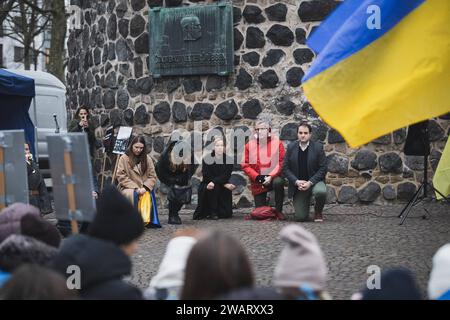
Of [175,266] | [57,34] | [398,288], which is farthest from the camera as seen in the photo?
[57,34]

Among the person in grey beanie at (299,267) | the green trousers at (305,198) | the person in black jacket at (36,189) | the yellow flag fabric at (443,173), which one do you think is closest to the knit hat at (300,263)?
the person in grey beanie at (299,267)

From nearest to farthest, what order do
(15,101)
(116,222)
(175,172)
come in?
(116,222) < (175,172) < (15,101)

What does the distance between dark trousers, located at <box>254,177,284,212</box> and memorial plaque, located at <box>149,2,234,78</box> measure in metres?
2.32

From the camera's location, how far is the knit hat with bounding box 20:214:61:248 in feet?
15.7

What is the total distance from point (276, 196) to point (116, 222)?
7.97 meters

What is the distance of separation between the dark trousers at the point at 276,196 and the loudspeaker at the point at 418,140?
6.69ft

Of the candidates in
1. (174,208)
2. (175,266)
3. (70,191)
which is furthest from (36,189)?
(175,266)

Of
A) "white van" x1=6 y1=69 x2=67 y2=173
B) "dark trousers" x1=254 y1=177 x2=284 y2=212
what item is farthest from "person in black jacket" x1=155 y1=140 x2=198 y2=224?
"white van" x1=6 y1=69 x2=67 y2=173

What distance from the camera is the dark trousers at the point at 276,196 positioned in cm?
1213

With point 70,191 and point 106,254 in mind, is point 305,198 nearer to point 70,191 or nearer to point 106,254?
point 70,191

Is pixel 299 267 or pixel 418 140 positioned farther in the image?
pixel 418 140

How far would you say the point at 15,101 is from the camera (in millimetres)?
12562

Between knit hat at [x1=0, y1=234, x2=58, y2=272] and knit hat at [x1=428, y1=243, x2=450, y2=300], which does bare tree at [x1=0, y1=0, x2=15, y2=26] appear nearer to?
knit hat at [x1=0, y1=234, x2=58, y2=272]

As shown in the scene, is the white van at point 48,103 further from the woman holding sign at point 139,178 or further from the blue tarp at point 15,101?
the woman holding sign at point 139,178
